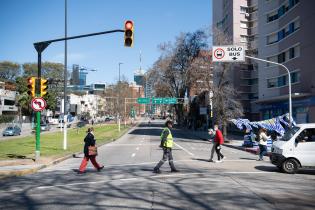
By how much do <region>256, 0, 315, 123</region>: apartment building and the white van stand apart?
21405mm

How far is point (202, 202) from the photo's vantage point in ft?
30.8

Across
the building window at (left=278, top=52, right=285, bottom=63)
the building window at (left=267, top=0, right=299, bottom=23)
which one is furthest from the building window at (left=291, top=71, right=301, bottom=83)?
the building window at (left=267, top=0, right=299, bottom=23)

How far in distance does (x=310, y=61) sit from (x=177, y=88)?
135 feet

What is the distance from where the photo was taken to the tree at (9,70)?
10331cm

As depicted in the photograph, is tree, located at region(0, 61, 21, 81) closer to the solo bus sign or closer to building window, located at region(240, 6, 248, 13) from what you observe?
building window, located at region(240, 6, 248, 13)

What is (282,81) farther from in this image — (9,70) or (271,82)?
(9,70)

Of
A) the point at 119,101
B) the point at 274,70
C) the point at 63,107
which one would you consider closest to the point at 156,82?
the point at 119,101

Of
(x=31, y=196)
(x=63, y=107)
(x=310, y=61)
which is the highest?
(x=310, y=61)

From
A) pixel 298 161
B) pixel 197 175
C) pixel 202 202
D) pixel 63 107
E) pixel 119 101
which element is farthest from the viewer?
pixel 119 101

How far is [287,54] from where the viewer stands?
4312 centimetres

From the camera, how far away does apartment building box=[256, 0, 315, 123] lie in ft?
121

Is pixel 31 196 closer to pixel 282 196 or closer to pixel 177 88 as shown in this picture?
pixel 282 196

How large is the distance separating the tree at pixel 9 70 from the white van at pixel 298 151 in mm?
97159

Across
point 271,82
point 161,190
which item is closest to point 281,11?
point 271,82
